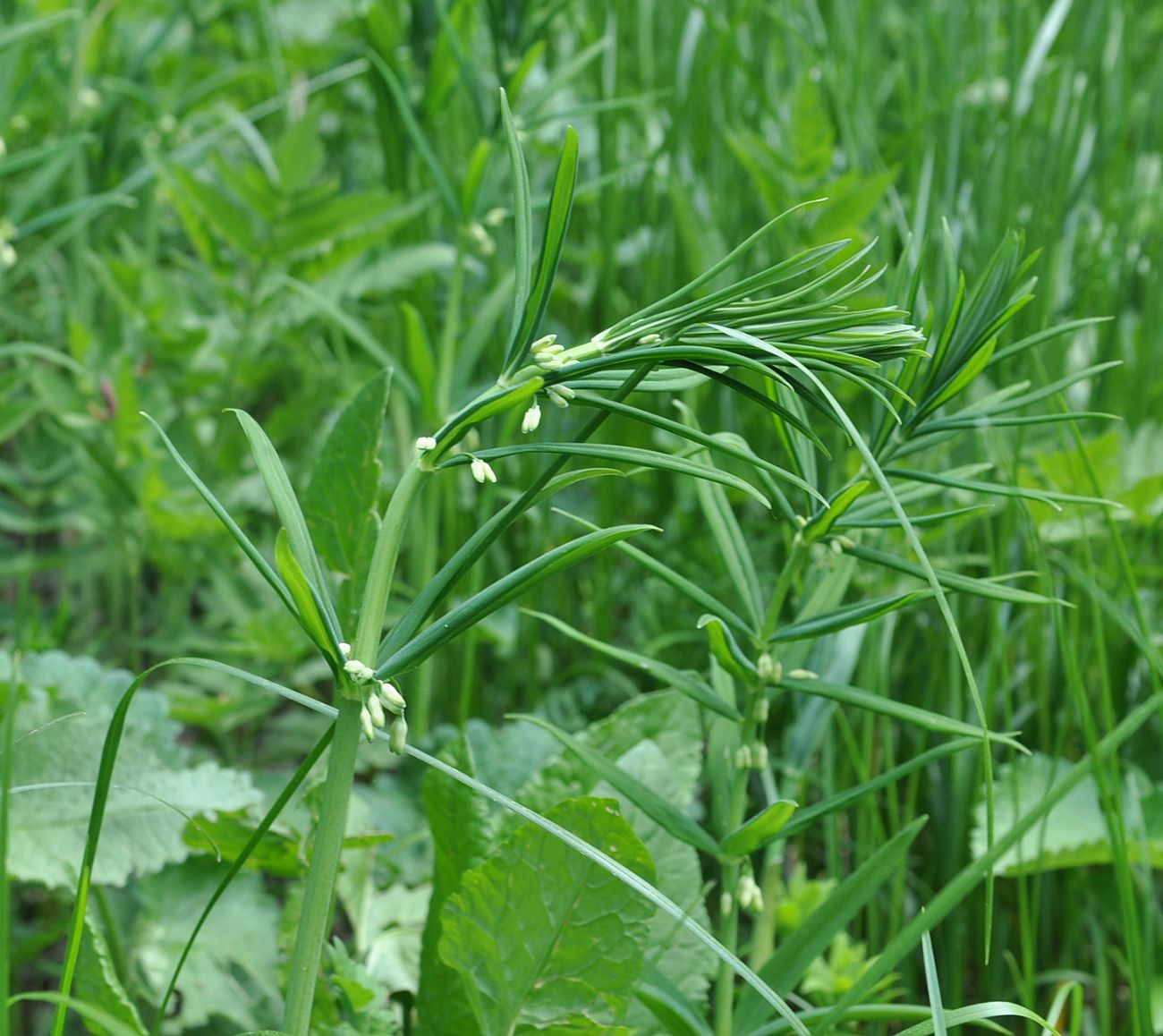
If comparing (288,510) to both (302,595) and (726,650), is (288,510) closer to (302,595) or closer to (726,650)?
(302,595)

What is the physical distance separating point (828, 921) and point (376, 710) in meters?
0.37

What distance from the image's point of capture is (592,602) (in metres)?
1.62

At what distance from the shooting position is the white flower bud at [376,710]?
0.67 m

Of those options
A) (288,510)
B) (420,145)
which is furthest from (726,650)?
(420,145)

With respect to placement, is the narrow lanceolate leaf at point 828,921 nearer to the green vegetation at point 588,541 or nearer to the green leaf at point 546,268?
the green vegetation at point 588,541

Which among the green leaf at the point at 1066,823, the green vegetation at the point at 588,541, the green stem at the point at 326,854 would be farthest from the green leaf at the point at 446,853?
the green leaf at the point at 1066,823

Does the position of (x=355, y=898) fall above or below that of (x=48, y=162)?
below

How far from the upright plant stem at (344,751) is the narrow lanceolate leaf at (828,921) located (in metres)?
0.33

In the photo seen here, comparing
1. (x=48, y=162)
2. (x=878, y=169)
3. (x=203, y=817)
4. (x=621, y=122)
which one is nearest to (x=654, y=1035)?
(x=203, y=817)

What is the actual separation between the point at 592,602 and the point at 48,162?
0.94m

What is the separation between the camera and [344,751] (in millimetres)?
701

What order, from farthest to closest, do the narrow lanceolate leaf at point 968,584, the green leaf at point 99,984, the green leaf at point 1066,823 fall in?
1. the green leaf at point 1066,823
2. the green leaf at point 99,984
3. the narrow lanceolate leaf at point 968,584

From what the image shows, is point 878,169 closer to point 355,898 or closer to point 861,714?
point 861,714

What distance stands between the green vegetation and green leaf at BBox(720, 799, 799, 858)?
0.07 feet
